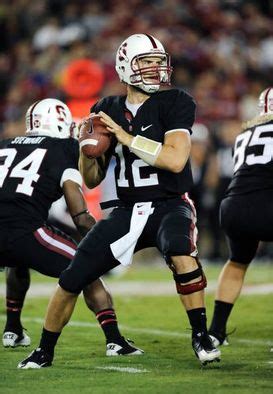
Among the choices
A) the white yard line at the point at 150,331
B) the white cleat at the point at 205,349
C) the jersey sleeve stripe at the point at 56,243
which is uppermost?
the jersey sleeve stripe at the point at 56,243

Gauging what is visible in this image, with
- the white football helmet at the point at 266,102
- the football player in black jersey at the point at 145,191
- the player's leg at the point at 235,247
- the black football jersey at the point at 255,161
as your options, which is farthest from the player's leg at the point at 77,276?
the white football helmet at the point at 266,102

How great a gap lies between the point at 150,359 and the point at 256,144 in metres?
1.53

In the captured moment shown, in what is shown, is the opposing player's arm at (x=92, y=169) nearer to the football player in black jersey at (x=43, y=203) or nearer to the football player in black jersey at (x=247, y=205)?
the football player in black jersey at (x=43, y=203)

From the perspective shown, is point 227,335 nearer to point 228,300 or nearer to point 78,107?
point 228,300

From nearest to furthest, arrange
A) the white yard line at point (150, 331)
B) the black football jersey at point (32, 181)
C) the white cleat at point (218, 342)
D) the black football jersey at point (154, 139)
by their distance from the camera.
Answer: the black football jersey at point (154, 139) → the black football jersey at point (32, 181) → the white cleat at point (218, 342) → the white yard line at point (150, 331)

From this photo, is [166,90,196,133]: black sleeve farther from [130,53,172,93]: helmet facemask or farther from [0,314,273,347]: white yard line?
[0,314,273,347]: white yard line

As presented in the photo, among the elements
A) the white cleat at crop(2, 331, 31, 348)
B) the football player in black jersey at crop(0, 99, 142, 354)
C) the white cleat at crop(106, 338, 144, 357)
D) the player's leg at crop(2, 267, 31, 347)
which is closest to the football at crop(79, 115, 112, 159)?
the football player in black jersey at crop(0, 99, 142, 354)

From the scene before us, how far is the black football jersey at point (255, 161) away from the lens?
6504 mm

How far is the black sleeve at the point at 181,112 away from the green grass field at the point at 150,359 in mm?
1285

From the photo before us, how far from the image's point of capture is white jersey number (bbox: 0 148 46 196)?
615 centimetres

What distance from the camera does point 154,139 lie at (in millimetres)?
5617

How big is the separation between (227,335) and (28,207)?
164 cm

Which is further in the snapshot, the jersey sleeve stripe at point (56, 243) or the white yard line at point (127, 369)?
the jersey sleeve stripe at point (56, 243)

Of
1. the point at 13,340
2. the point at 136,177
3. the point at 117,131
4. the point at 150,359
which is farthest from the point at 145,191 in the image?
the point at 13,340
